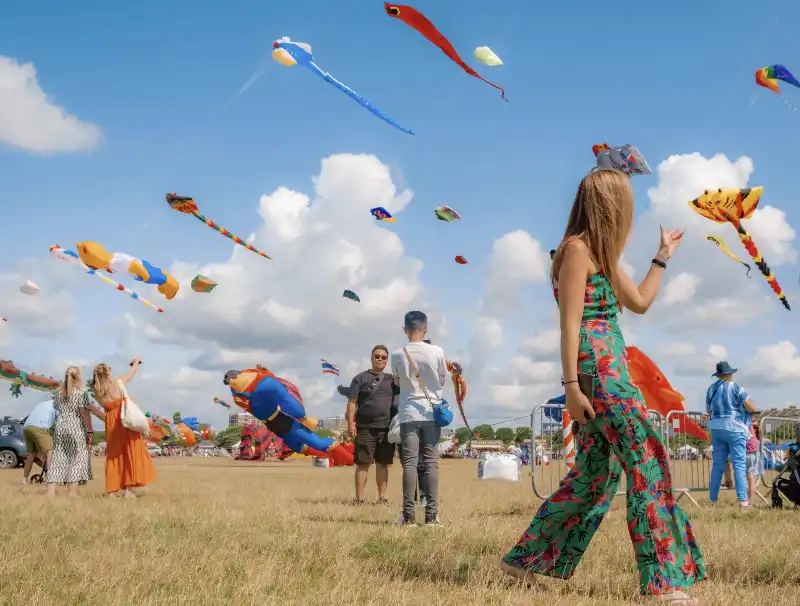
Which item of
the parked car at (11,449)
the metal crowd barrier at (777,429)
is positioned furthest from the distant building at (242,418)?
the metal crowd barrier at (777,429)

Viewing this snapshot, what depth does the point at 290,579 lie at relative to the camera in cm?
429

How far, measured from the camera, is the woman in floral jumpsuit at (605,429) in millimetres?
3902

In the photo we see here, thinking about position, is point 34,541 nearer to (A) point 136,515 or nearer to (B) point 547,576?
(A) point 136,515

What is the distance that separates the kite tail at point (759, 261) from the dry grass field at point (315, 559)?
428 cm

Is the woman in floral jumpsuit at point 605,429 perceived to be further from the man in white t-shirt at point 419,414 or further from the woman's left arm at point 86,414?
the woman's left arm at point 86,414

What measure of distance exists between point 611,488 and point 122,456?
8062 mm

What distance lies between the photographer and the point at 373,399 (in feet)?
32.6

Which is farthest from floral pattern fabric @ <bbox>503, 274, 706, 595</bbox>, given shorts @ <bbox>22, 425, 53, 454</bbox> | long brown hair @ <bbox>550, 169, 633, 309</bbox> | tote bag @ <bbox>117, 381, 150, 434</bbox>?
shorts @ <bbox>22, 425, 53, 454</bbox>

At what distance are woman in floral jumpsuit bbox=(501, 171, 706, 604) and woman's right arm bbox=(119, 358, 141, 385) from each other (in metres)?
7.77

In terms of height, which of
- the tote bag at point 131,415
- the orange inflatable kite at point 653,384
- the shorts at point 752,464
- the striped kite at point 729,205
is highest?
the striped kite at point 729,205

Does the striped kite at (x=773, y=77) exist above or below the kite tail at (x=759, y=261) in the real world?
above

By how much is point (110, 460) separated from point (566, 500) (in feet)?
26.4

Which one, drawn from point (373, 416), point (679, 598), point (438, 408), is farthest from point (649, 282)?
point (373, 416)

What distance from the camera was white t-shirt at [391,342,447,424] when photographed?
7.33m
